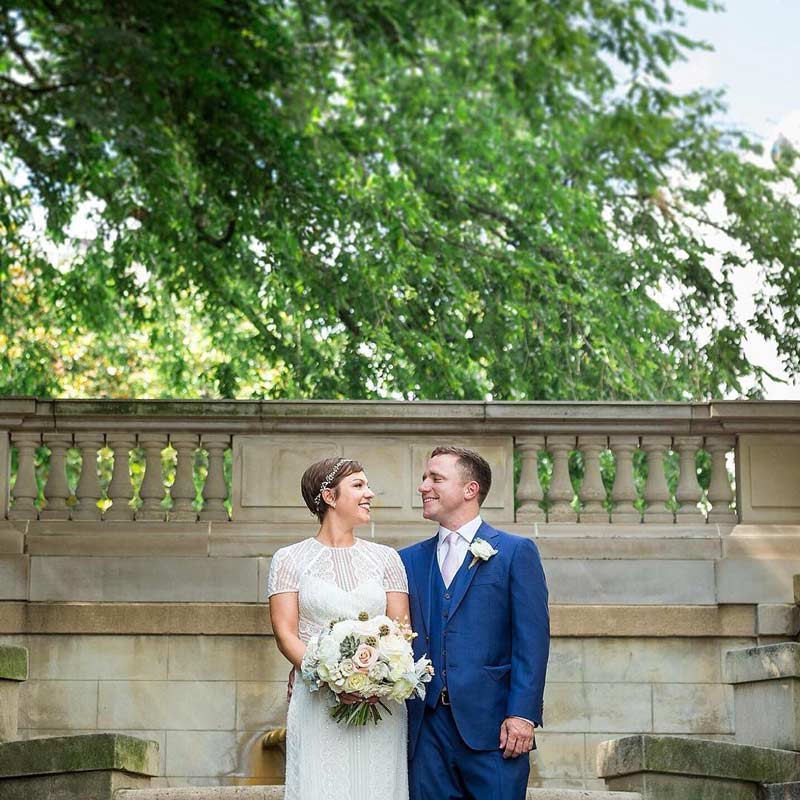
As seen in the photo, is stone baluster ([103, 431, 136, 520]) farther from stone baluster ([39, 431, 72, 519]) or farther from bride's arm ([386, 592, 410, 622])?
bride's arm ([386, 592, 410, 622])

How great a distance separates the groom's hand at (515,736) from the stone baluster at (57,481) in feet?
17.2

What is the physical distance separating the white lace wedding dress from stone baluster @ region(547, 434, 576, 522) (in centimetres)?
447

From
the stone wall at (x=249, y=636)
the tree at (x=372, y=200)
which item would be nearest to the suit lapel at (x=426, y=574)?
the stone wall at (x=249, y=636)

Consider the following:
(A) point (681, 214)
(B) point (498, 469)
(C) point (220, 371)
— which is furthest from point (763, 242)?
(B) point (498, 469)

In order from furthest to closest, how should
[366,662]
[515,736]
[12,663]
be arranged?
[12,663], [515,736], [366,662]

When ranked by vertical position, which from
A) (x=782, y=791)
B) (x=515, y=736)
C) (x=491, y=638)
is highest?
(x=491, y=638)

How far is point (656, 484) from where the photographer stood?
10117 mm

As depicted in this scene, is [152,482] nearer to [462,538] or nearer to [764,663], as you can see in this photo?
[764,663]

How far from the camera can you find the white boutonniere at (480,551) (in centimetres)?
566

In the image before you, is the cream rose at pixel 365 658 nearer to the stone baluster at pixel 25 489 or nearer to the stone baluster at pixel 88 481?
the stone baluster at pixel 88 481

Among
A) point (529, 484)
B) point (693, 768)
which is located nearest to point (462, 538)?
point (693, 768)

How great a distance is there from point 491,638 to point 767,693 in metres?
3.19

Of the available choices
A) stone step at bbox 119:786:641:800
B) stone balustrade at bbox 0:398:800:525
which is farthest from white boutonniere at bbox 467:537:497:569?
stone balustrade at bbox 0:398:800:525

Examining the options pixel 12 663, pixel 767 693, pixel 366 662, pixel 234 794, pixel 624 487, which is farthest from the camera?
pixel 624 487
